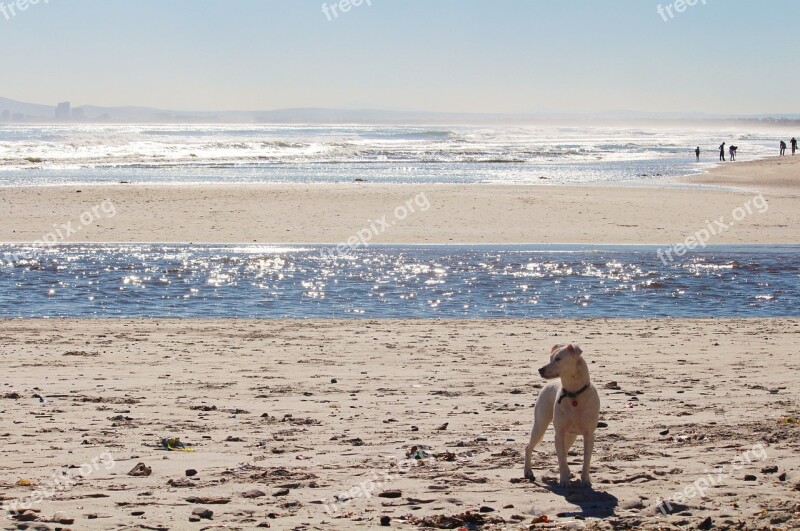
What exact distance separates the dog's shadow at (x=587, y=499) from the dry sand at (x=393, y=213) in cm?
1550

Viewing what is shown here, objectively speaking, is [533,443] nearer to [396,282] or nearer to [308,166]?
[396,282]

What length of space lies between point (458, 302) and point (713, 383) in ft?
20.5

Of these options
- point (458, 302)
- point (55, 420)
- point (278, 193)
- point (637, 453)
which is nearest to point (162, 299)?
point (458, 302)

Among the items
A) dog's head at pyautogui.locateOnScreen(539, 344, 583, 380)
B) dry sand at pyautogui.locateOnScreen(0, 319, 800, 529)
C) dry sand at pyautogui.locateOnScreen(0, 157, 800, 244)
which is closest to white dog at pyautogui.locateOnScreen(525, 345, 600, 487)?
dog's head at pyautogui.locateOnScreen(539, 344, 583, 380)

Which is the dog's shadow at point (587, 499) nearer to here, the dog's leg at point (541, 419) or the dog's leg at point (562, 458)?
the dog's leg at point (562, 458)

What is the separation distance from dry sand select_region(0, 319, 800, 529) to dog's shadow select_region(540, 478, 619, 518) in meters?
0.02

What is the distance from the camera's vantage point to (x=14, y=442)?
7160 mm

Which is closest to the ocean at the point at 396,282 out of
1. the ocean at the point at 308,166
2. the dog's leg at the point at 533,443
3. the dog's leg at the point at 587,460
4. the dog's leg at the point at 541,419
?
the dog's leg at the point at 541,419

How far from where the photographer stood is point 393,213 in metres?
26.2

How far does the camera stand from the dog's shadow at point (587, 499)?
19.0ft

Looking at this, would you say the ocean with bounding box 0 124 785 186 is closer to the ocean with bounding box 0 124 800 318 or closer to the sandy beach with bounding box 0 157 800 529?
the ocean with bounding box 0 124 800 318

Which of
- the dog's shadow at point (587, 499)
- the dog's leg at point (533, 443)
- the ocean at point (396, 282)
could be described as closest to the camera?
the dog's shadow at point (587, 499)

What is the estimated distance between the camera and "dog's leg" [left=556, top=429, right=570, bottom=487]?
20.7 ft

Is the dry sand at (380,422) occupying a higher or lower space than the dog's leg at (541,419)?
lower
